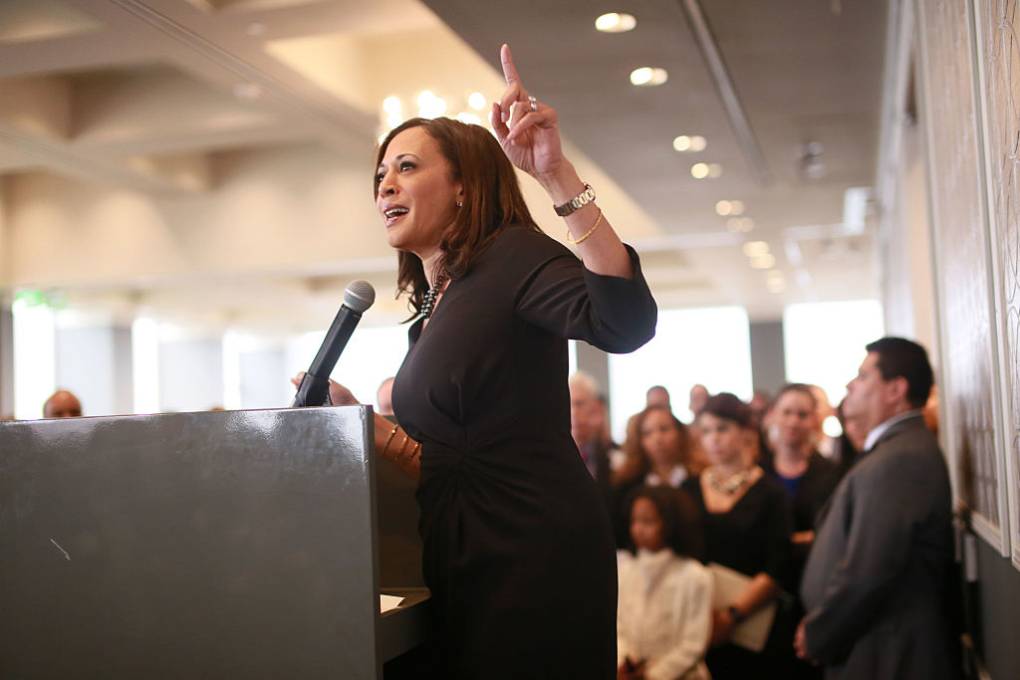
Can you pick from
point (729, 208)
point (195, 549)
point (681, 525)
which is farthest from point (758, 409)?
point (195, 549)

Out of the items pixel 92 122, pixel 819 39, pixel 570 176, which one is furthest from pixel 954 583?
pixel 92 122

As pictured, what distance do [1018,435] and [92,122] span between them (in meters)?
7.51

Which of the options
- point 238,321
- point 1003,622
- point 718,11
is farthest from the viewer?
point 238,321

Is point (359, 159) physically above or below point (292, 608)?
above

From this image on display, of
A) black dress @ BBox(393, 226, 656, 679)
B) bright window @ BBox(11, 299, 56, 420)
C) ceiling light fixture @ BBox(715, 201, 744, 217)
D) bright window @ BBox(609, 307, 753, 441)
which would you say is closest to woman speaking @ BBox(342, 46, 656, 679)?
black dress @ BBox(393, 226, 656, 679)

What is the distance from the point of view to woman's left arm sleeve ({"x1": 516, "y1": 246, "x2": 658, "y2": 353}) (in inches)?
56.6

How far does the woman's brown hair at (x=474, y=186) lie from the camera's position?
5.72 feet

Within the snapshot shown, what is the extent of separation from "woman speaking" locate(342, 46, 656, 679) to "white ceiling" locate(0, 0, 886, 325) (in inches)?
117

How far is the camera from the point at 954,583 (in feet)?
10.4

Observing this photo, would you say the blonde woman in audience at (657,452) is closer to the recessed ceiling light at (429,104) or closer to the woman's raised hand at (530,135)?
the recessed ceiling light at (429,104)

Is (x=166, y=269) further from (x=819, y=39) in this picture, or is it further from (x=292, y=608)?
(x=292, y=608)

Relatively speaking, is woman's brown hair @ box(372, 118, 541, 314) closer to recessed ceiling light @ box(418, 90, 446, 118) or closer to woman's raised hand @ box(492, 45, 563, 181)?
woman's raised hand @ box(492, 45, 563, 181)

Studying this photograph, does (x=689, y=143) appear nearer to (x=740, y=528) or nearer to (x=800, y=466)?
(x=800, y=466)

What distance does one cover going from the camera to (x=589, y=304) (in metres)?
1.49
